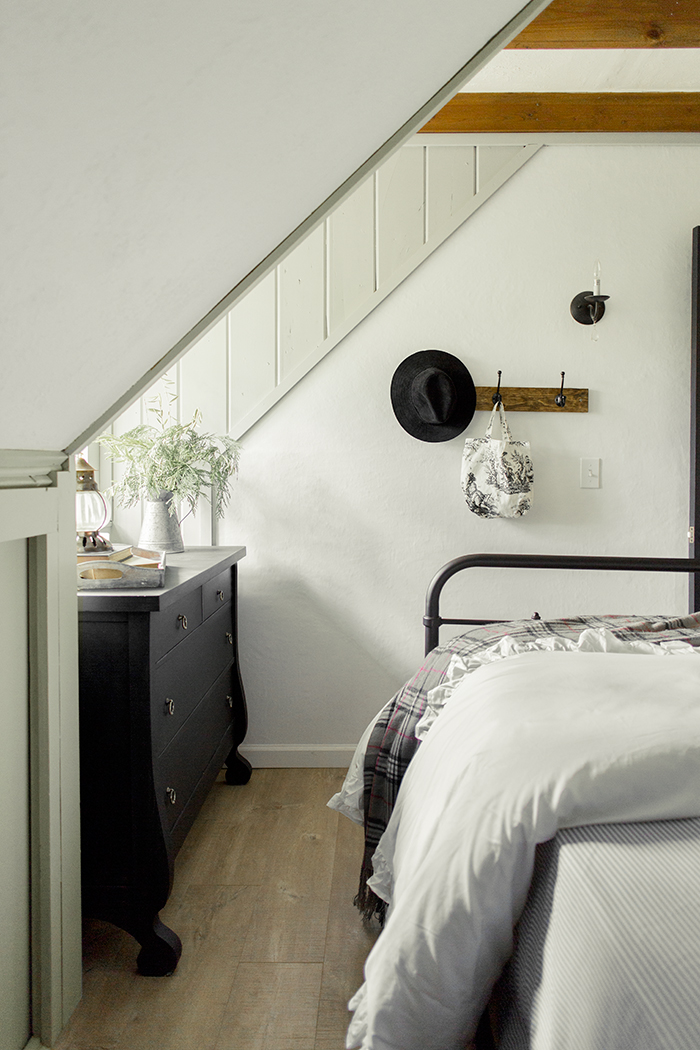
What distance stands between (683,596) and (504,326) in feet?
3.85

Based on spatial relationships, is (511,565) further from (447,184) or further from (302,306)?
(447,184)

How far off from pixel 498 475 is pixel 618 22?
4.54 ft

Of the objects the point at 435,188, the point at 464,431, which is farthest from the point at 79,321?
the point at 435,188

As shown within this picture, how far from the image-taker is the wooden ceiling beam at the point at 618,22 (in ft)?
7.07

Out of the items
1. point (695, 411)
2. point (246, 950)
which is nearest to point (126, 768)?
point (246, 950)

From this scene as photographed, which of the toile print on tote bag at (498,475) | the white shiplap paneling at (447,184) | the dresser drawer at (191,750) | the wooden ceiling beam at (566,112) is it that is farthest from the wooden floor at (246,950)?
the wooden ceiling beam at (566,112)

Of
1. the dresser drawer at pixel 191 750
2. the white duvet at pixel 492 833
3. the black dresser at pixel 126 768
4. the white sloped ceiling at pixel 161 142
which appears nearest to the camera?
the white sloped ceiling at pixel 161 142

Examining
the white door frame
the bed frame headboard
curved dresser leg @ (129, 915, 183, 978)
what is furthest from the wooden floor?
the bed frame headboard

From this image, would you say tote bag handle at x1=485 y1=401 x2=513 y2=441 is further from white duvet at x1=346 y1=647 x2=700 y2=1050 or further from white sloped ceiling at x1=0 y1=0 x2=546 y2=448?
white duvet at x1=346 y1=647 x2=700 y2=1050

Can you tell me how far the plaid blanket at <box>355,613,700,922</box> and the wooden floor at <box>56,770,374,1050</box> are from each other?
157mm

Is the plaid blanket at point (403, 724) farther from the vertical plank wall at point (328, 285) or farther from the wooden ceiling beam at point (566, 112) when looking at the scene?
the wooden ceiling beam at point (566, 112)

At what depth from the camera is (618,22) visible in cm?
219

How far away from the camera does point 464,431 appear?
2660mm

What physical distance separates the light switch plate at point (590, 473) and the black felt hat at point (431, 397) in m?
0.45
